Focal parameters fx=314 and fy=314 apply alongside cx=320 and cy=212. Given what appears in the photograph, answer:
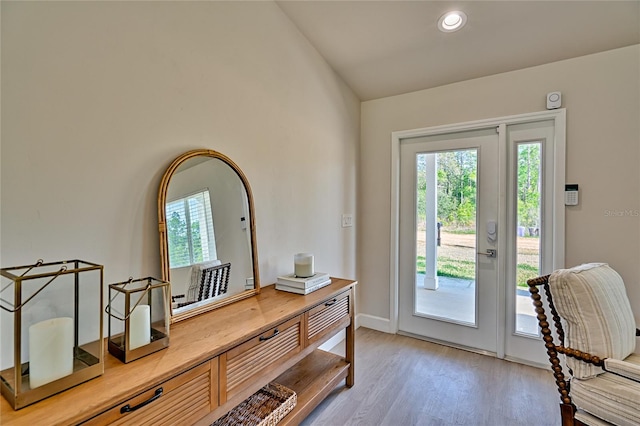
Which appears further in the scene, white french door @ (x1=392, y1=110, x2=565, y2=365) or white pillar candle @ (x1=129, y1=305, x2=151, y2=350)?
white french door @ (x1=392, y1=110, x2=565, y2=365)

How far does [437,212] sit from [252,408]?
2151 mm

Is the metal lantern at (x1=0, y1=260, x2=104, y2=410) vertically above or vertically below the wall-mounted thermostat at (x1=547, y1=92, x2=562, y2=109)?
below

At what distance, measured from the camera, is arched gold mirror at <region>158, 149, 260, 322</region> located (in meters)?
1.53

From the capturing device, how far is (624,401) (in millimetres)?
1277

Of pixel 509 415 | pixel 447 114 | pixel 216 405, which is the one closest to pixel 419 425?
pixel 509 415

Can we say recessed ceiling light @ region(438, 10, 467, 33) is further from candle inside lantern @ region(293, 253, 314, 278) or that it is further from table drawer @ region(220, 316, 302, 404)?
table drawer @ region(220, 316, 302, 404)

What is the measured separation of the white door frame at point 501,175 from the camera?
2314 millimetres

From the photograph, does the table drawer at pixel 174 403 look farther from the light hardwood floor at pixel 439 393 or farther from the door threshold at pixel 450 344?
the door threshold at pixel 450 344

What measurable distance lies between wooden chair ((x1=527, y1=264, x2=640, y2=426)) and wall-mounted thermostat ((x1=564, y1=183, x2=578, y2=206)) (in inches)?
34.2

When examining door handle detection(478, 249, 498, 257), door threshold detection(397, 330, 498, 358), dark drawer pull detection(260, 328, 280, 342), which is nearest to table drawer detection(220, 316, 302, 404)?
dark drawer pull detection(260, 328, 280, 342)

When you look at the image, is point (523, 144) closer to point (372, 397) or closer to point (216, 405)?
point (372, 397)

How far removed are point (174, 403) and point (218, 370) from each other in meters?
0.19

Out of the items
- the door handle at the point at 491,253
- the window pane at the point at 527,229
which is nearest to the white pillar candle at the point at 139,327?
the door handle at the point at 491,253

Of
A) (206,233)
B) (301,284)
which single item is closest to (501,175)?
(301,284)
